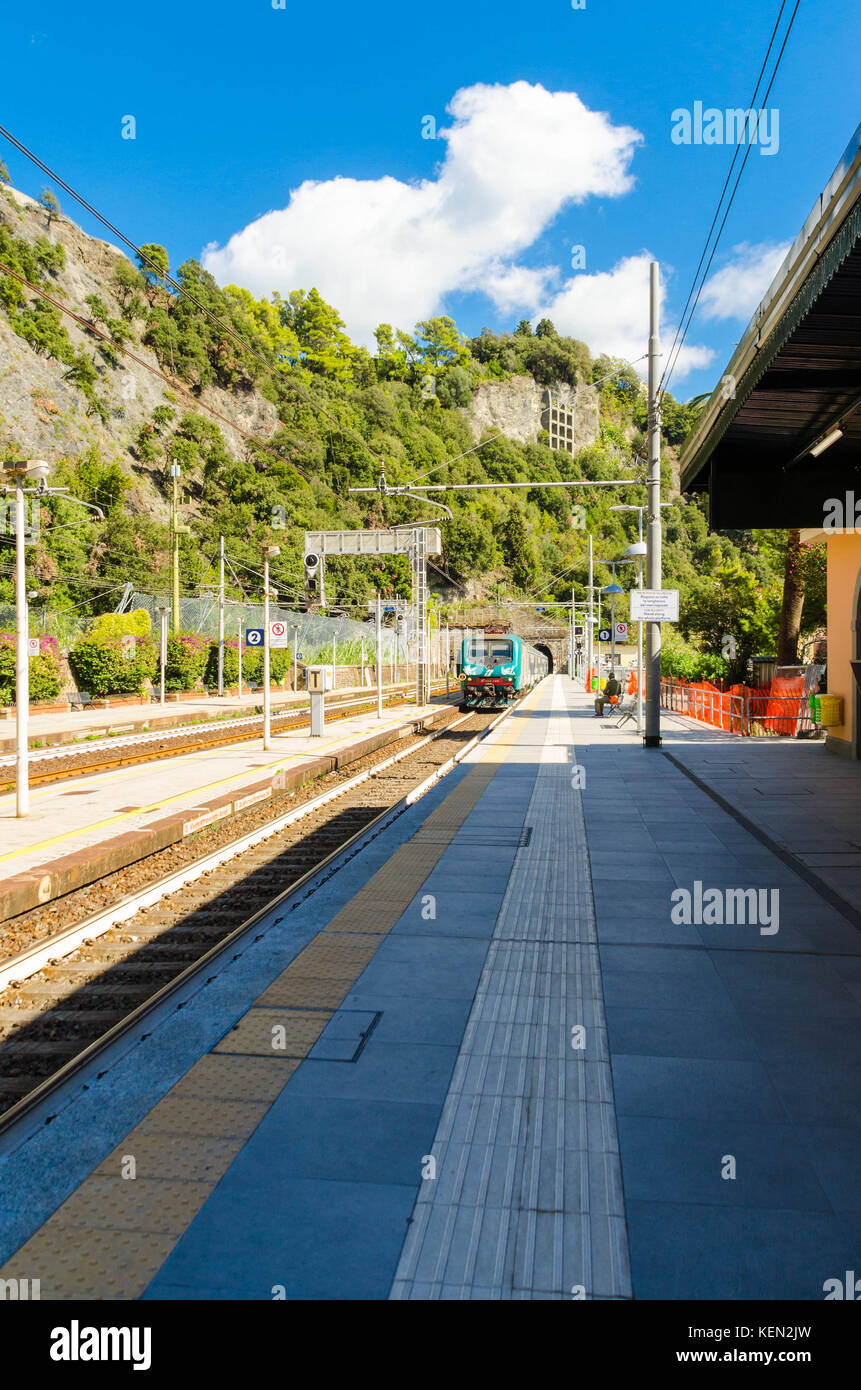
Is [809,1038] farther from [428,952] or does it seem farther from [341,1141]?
[341,1141]

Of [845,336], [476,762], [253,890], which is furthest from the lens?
[476,762]

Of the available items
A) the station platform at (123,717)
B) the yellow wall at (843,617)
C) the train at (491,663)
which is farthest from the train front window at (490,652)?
the yellow wall at (843,617)

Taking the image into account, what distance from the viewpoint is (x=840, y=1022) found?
16.9 feet

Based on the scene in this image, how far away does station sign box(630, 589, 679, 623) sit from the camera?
18625mm

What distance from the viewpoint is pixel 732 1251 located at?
3127mm

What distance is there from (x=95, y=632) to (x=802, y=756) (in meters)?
28.4

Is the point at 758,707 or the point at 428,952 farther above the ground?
the point at 758,707

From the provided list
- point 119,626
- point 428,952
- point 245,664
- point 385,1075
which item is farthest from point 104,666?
point 385,1075

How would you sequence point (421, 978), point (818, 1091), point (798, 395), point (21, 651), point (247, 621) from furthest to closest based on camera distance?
point (247, 621), point (21, 651), point (798, 395), point (421, 978), point (818, 1091)

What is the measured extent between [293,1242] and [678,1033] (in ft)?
8.20

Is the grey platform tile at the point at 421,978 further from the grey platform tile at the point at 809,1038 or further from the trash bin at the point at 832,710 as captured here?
the trash bin at the point at 832,710

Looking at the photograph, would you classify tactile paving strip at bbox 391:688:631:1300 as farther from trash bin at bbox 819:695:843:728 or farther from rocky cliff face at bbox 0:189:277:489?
rocky cliff face at bbox 0:189:277:489
